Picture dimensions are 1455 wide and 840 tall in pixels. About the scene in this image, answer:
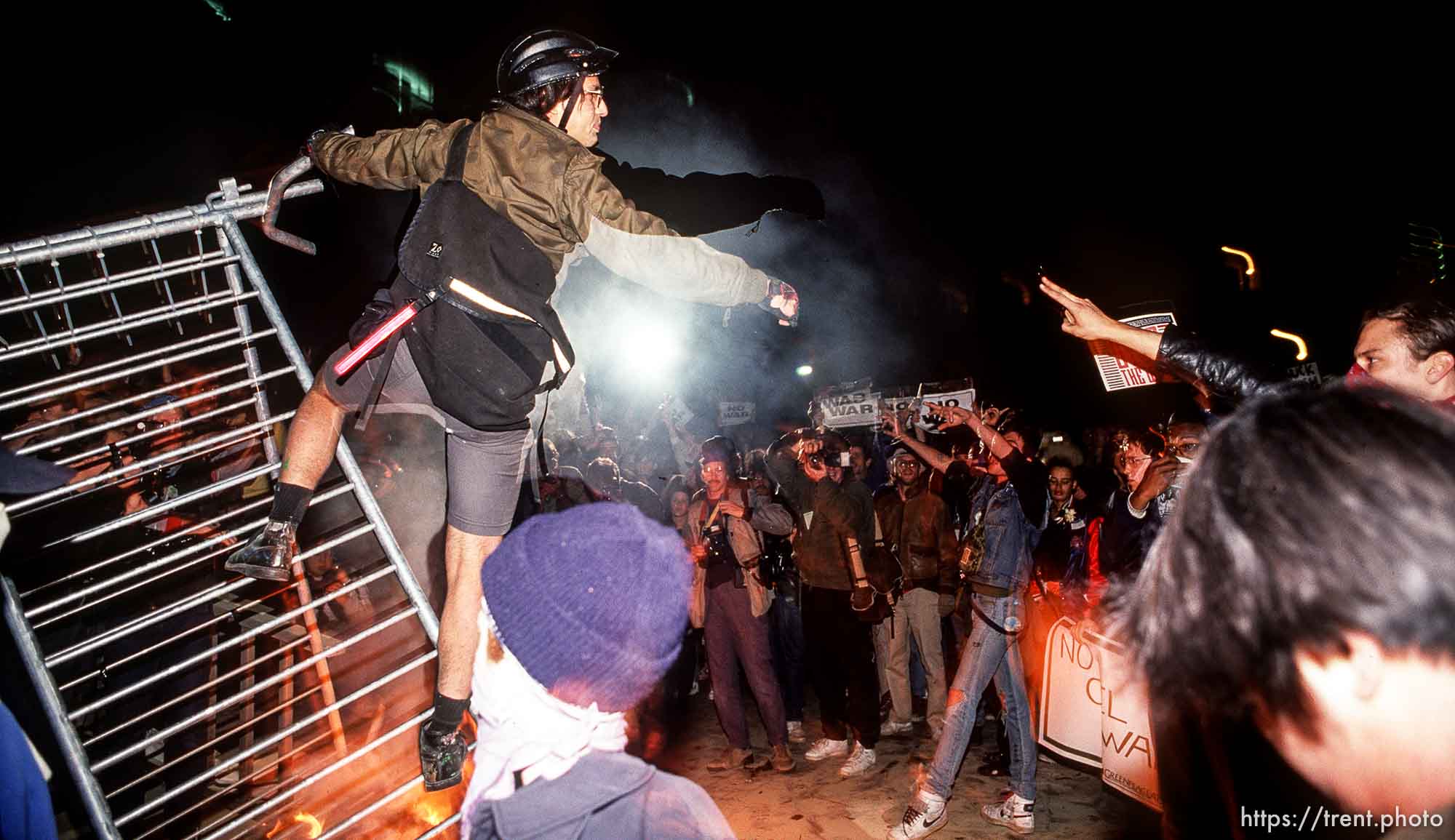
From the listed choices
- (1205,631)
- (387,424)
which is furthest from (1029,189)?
(1205,631)

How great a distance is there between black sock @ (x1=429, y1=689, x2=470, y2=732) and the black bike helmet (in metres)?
2.19

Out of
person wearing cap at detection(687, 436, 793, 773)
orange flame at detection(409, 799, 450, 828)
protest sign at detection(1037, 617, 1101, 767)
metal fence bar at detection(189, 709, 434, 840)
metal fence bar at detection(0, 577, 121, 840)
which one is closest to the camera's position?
metal fence bar at detection(0, 577, 121, 840)

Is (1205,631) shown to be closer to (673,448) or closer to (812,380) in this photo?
(673,448)

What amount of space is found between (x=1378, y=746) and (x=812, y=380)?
15.8 m

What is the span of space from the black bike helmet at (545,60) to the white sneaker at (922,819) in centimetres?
525

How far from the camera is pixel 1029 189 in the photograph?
11391 millimetres

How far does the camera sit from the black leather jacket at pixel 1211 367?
239 centimetres

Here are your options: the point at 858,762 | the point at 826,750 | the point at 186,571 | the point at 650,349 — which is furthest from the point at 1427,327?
the point at 650,349

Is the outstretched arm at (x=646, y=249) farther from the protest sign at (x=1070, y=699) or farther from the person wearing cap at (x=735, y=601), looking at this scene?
the person wearing cap at (x=735, y=601)

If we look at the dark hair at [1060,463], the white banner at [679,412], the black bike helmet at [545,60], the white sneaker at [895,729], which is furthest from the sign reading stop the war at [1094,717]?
the white banner at [679,412]

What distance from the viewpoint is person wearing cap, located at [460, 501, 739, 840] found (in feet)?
4.40

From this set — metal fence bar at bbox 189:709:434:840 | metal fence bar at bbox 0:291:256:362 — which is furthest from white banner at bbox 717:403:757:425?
metal fence bar at bbox 189:709:434:840

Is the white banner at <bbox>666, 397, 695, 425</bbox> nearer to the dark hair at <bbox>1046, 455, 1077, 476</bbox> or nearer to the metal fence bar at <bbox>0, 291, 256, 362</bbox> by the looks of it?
the dark hair at <bbox>1046, 455, 1077, 476</bbox>

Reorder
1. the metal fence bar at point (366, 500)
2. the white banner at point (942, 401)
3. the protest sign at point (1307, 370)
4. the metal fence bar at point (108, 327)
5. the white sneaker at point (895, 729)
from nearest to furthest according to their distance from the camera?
the metal fence bar at point (108, 327), the metal fence bar at point (366, 500), the white sneaker at point (895, 729), the protest sign at point (1307, 370), the white banner at point (942, 401)
